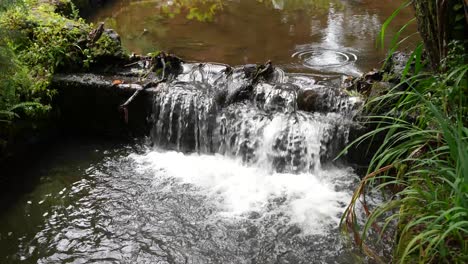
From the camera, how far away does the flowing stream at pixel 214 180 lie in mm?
4238

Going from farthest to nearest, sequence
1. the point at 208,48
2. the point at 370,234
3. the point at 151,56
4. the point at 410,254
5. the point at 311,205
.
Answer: the point at 208,48, the point at 151,56, the point at 311,205, the point at 370,234, the point at 410,254

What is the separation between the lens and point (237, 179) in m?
5.33

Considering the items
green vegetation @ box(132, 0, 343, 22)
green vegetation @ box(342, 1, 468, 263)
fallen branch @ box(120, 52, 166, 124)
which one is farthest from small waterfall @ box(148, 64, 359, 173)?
green vegetation @ box(132, 0, 343, 22)

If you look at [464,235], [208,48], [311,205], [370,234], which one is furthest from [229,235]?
[208,48]

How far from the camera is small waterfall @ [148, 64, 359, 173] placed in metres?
5.44

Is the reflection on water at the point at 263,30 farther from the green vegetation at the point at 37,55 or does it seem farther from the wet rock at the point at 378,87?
the green vegetation at the point at 37,55

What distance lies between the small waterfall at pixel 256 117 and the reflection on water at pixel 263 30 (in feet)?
3.74

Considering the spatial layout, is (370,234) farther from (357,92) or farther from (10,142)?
(10,142)

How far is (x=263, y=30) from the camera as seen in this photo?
850 centimetres

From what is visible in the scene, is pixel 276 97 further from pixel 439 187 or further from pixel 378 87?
pixel 439 187

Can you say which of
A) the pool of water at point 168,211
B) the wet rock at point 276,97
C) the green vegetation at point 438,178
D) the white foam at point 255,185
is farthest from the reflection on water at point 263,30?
the green vegetation at point 438,178

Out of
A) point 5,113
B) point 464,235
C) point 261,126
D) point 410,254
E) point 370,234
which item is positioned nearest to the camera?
point 464,235

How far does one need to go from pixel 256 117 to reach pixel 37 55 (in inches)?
121

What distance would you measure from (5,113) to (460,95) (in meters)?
4.71
